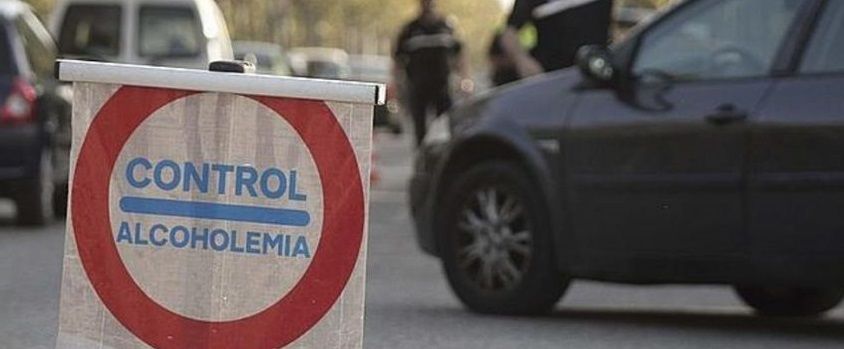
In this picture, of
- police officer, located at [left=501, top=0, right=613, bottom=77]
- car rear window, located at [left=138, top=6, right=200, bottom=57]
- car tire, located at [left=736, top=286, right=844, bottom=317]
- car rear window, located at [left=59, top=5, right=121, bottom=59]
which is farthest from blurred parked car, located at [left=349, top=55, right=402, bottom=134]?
car tire, located at [left=736, top=286, right=844, bottom=317]

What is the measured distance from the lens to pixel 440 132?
10281mm

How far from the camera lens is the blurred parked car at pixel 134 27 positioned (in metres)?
22.2

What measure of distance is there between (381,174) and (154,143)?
913 inches

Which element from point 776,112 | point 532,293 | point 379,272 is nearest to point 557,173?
point 532,293

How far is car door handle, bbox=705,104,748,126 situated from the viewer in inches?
343

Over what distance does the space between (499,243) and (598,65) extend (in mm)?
847

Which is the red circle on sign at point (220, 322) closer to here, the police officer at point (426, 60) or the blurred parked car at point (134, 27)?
the police officer at point (426, 60)

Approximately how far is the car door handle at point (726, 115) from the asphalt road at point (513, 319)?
803 mm

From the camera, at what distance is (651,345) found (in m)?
8.67

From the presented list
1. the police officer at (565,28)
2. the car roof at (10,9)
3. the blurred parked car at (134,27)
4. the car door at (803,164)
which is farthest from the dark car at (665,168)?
the blurred parked car at (134,27)

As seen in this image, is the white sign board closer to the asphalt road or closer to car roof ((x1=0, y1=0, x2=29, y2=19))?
the asphalt road

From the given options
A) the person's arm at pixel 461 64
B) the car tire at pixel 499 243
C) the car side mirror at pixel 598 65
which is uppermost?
the car side mirror at pixel 598 65

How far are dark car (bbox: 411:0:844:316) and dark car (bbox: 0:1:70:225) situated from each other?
603 cm

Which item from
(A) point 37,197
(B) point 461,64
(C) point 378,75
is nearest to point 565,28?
(A) point 37,197
